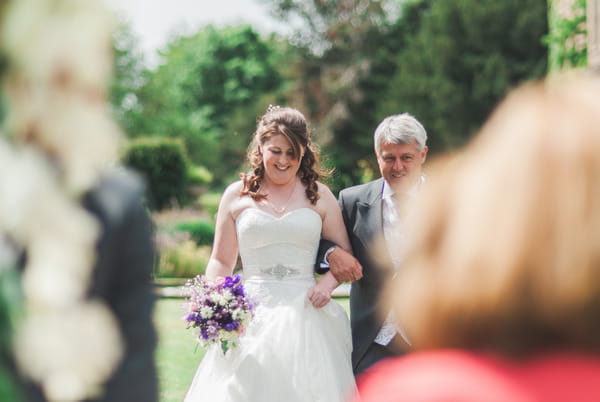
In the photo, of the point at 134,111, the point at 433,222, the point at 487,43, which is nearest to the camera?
the point at 433,222

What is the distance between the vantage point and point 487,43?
29594 millimetres

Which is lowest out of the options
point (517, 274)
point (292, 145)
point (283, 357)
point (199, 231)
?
point (199, 231)

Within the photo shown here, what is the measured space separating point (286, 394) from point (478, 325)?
3764 mm

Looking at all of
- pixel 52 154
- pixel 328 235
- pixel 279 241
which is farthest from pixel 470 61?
pixel 52 154

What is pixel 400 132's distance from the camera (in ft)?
15.2

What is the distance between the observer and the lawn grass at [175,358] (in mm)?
7946

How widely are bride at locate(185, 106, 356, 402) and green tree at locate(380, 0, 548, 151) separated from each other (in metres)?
23.7

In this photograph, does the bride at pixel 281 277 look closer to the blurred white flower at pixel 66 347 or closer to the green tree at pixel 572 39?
the blurred white flower at pixel 66 347

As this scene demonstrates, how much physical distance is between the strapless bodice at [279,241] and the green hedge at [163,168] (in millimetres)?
19130

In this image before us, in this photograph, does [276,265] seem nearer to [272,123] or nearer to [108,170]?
[272,123]

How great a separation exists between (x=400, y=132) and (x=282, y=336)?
1.59m

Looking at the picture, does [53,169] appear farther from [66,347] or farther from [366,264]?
[366,264]

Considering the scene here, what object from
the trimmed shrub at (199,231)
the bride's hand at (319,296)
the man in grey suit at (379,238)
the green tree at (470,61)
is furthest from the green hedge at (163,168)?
the man in grey suit at (379,238)

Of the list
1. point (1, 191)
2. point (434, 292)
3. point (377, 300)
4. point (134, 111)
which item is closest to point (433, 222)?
point (434, 292)
